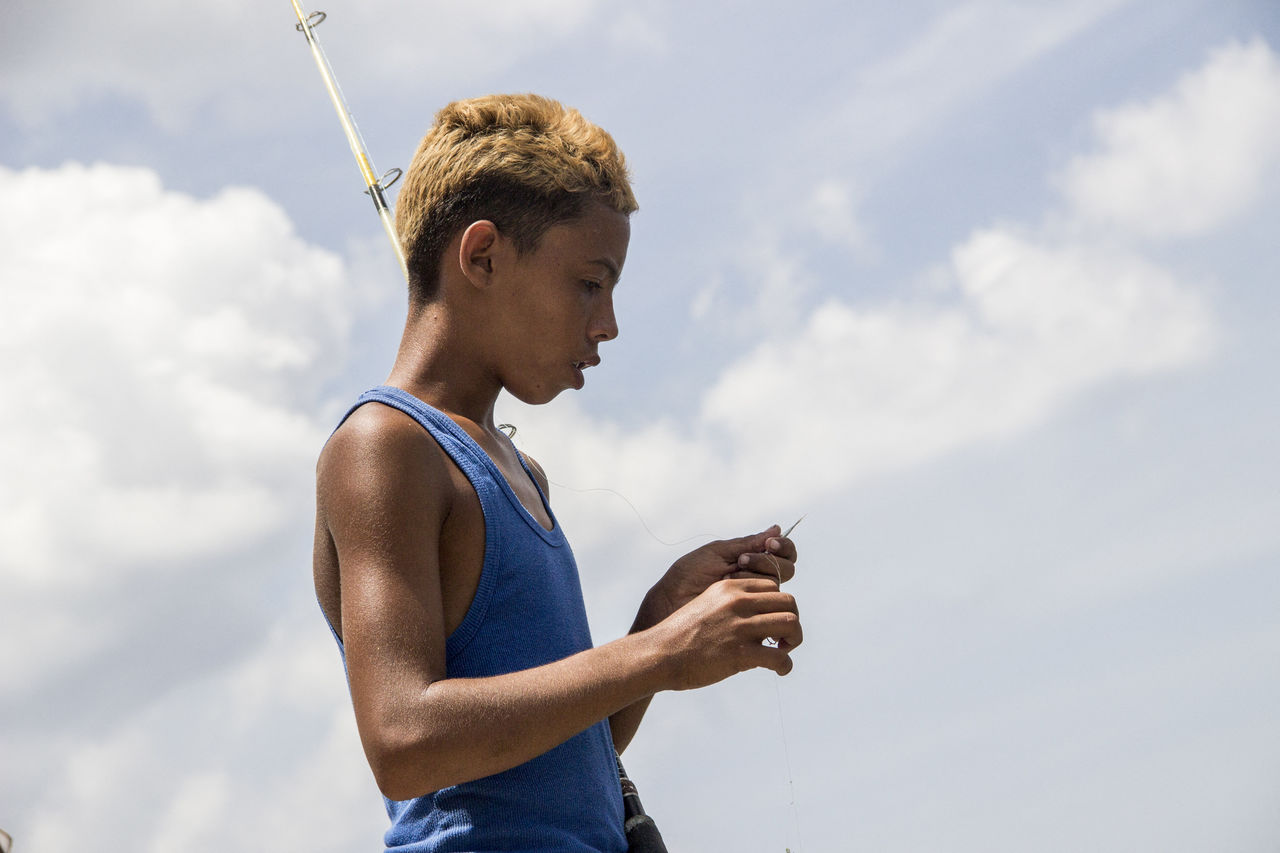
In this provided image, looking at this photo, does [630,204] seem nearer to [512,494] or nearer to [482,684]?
[512,494]

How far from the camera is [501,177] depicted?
105 inches

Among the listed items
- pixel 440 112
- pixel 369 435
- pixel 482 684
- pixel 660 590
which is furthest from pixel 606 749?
pixel 440 112

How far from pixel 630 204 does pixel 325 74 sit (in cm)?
372

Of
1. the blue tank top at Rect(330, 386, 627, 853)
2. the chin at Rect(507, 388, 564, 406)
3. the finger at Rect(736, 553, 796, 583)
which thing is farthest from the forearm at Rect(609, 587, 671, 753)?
the chin at Rect(507, 388, 564, 406)

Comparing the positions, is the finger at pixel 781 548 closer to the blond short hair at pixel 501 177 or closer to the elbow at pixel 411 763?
the blond short hair at pixel 501 177

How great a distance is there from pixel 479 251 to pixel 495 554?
0.67 m

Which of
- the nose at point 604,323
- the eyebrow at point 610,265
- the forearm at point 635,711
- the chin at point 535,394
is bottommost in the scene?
the forearm at point 635,711

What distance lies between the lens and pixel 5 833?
5.17ft

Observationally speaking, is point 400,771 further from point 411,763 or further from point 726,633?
point 726,633

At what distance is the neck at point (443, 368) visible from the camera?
8.59ft

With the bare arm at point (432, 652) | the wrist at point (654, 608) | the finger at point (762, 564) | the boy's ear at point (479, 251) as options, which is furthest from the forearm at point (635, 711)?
the boy's ear at point (479, 251)

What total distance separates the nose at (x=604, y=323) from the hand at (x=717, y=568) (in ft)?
1.84

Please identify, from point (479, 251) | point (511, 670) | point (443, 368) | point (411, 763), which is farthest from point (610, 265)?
point (411, 763)

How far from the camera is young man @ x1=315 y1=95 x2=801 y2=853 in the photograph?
2.09m
